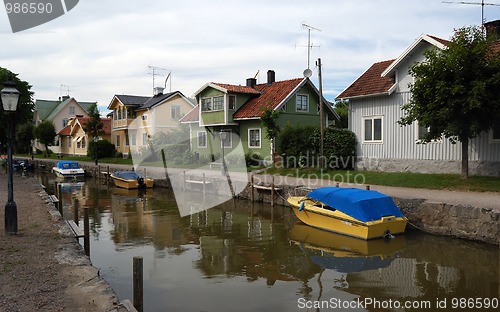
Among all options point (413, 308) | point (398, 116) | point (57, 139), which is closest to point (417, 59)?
point (398, 116)

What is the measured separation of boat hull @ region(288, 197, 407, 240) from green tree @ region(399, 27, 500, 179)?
5188 millimetres

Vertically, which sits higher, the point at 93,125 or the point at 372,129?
the point at 93,125

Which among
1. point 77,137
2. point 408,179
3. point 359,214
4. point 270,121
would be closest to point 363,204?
point 359,214

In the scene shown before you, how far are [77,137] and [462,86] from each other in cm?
5709

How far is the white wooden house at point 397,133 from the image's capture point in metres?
20.6

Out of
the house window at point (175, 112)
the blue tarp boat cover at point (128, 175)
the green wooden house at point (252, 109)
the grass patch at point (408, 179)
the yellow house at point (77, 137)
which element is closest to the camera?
the grass patch at point (408, 179)

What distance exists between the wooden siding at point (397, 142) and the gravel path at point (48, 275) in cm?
1715

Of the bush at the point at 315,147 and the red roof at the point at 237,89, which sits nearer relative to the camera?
the bush at the point at 315,147

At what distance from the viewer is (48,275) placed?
891 centimetres

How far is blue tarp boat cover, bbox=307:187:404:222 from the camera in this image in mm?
15031

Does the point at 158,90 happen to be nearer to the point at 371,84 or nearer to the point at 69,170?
the point at 69,170

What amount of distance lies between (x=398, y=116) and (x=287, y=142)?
7.78 metres

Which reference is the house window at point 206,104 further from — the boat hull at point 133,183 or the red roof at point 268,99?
the boat hull at point 133,183

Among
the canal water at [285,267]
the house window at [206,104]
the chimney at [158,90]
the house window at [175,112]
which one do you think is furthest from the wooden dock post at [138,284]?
the chimney at [158,90]
